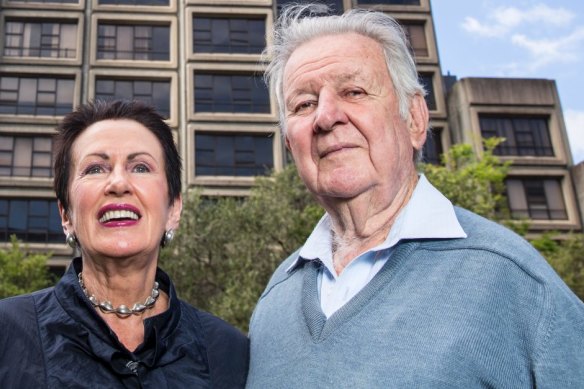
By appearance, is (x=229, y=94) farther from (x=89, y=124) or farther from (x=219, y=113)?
(x=89, y=124)

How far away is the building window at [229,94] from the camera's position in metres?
34.2

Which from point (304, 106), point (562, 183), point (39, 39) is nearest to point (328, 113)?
point (304, 106)

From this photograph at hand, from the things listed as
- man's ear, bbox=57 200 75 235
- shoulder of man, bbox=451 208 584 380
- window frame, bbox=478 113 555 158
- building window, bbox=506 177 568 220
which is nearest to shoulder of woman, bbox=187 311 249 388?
man's ear, bbox=57 200 75 235

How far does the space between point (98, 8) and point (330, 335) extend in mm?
36344

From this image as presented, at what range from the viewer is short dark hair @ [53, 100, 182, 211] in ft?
10.1

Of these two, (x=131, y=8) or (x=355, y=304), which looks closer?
(x=355, y=304)

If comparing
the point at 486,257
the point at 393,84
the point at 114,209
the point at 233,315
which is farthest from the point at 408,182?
the point at 233,315

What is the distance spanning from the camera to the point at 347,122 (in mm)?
3088

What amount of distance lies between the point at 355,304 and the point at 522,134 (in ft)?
120

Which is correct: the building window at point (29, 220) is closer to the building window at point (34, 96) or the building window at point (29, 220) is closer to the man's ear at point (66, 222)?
the building window at point (34, 96)

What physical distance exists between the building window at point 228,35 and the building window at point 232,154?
565cm

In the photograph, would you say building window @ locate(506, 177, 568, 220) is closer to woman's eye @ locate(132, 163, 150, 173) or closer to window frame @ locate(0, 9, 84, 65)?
window frame @ locate(0, 9, 84, 65)

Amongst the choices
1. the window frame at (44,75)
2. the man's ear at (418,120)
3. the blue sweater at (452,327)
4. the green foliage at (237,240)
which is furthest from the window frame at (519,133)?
the blue sweater at (452,327)

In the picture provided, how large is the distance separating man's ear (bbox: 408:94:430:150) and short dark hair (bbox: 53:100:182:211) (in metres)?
1.37
